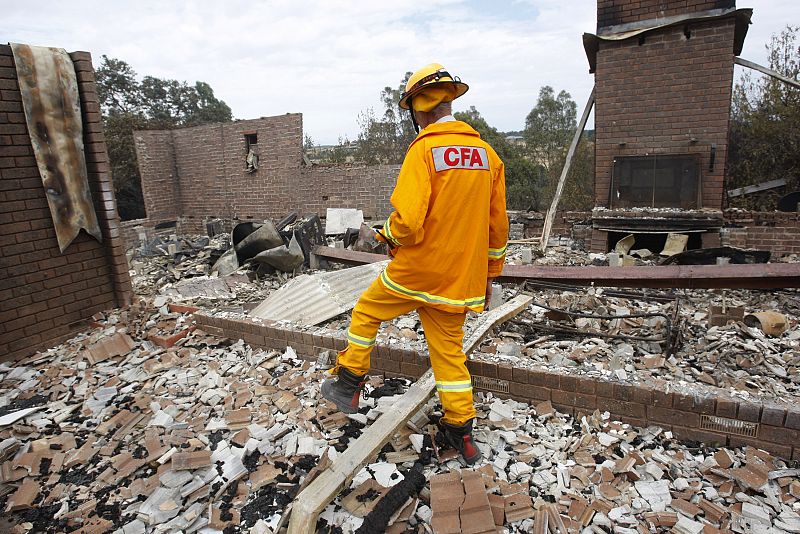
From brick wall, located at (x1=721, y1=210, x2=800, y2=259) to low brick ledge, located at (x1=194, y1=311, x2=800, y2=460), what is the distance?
18.4ft

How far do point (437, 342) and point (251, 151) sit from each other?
1063cm

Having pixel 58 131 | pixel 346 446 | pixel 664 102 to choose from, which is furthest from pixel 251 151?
pixel 346 446

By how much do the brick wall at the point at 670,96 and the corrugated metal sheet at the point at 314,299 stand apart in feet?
16.4

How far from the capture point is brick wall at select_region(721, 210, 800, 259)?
Answer: 653 cm

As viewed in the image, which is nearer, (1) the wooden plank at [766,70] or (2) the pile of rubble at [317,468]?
(2) the pile of rubble at [317,468]

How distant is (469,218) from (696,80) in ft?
21.4

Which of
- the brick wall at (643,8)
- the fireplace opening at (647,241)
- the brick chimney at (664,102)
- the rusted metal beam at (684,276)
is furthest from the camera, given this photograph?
the fireplace opening at (647,241)

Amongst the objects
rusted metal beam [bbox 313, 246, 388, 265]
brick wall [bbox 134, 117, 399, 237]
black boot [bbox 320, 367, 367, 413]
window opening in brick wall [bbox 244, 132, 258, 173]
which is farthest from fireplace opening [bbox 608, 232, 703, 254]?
window opening in brick wall [bbox 244, 132, 258, 173]

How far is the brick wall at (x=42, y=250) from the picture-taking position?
368 centimetres

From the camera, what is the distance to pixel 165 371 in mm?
3447

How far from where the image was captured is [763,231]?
6.64 meters

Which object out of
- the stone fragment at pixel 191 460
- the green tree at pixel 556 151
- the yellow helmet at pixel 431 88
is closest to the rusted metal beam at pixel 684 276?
the yellow helmet at pixel 431 88

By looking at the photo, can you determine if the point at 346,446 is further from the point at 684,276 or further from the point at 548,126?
the point at 548,126

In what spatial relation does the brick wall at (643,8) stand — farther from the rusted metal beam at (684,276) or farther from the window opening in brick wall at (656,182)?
the rusted metal beam at (684,276)
